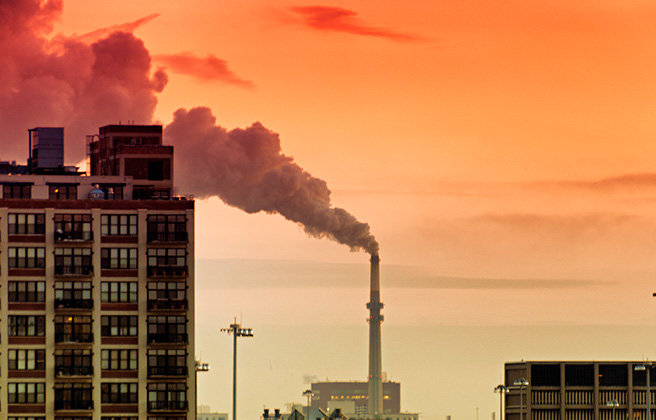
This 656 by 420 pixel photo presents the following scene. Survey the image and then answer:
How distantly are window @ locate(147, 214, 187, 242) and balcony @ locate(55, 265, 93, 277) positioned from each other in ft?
22.7

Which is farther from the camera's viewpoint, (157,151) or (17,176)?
(157,151)

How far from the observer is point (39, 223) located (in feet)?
545

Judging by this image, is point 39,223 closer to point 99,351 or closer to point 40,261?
point 40,261

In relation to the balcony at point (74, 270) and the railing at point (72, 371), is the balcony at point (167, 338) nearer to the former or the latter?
the railing at point (72, 371)

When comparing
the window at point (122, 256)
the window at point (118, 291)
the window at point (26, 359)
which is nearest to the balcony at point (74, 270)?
the window at point (118, 291)

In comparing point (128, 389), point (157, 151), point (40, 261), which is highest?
point (157, 151)

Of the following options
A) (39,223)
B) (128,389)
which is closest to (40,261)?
(39,223)

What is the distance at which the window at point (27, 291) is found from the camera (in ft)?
539

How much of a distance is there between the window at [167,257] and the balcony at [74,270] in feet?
20.3

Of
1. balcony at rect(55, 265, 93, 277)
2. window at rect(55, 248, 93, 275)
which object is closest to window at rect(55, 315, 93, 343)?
balcony at rect(55, 265, 93, 277)

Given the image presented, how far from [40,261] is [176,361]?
17.2 metres

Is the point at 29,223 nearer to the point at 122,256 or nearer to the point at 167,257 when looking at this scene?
the point at 122,256

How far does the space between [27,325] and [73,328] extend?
464 centimetres

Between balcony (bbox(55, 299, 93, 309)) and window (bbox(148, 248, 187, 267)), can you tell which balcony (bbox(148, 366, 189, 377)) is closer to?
balcony (bbox(55, 299, 93, 309))
